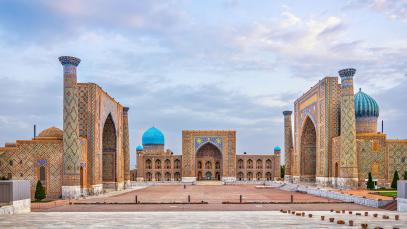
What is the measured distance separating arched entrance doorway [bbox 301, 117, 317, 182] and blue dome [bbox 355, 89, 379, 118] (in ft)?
27.9

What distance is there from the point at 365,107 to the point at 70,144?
27462mm

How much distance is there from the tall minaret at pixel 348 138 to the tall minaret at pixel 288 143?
72.0ft

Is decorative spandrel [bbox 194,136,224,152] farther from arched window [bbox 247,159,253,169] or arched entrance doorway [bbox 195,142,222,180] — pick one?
arched window [bbox 247,159,253,169]

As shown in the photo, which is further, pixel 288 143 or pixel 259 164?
pixel 259 164

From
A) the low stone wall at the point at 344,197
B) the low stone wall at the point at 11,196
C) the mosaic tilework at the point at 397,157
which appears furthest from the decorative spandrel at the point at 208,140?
the low stone wall at the point at 11,196

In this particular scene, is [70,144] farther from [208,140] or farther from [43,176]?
[208,140]

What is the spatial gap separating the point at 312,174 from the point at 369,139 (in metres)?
14.7

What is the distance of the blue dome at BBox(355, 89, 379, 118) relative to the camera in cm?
4366

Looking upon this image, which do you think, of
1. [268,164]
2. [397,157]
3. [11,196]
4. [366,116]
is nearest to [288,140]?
[268,164]

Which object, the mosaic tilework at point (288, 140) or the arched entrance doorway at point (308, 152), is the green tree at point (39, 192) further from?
the mosaic tilework at point (288, 140)

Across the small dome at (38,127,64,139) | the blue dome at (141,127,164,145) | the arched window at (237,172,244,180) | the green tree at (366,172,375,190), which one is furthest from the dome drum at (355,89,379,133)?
the blue dome at (141,127,164,145)

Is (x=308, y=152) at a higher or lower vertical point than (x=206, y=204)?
higher

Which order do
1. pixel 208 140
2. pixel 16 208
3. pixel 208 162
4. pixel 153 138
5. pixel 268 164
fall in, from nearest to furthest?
pixel 16 208
pixel 208 140
pixel 208 162
pixel 268 164
pixel 153 138

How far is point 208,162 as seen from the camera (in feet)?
228
